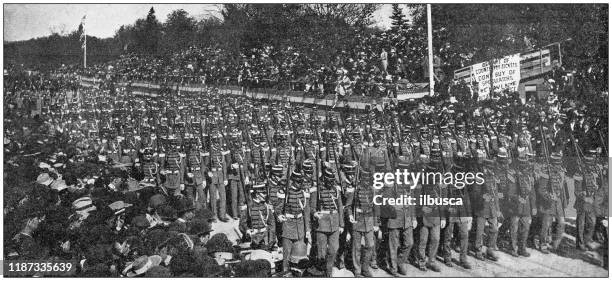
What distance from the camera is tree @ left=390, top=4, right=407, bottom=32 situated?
8.77m

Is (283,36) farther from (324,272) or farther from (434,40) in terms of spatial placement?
(324,272)

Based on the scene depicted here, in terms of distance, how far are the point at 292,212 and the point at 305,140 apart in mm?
2356

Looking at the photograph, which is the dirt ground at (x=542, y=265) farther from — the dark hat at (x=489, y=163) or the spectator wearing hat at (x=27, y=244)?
the spectator wearing hat at (x=27, y=244)

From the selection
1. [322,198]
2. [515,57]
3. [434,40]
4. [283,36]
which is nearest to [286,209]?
[322,198]

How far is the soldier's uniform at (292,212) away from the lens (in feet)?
22.2

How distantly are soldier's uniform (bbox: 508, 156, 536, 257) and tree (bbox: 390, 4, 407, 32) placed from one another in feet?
9.90

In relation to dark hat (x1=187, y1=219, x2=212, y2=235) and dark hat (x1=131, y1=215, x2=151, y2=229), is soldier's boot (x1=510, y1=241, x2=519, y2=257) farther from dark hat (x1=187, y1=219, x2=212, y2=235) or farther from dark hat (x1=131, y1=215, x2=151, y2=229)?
dark hat (x1=131, y1=215, x2=151, y2=229)

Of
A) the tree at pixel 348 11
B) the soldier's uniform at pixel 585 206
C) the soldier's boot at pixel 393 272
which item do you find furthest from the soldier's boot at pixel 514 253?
the tree at pixel 348 11

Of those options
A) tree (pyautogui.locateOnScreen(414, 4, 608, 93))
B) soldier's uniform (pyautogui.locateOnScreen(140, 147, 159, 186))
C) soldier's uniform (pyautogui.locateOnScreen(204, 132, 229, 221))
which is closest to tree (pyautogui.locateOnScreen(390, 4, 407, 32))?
tree (pyautogui.locateOnScreen(414, 4, 608, 93))

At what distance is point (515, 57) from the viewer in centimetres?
887

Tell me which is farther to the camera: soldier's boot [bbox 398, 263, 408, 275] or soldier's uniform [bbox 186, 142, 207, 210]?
soldier's uniform [bbox 186, 142, 207, 210]

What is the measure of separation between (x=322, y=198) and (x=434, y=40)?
3.77 meters

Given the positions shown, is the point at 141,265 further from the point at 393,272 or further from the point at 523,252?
the point at 523,252

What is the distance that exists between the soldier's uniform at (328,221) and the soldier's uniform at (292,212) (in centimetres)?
20
